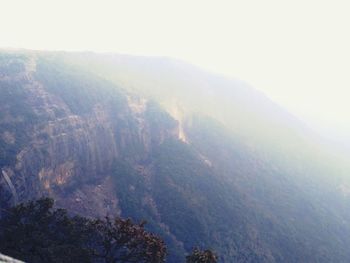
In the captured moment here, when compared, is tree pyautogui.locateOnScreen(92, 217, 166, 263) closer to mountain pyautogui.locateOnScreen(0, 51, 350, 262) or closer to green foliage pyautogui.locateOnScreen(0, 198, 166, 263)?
green foliage pyautogui.locateOnScreen(0, 198, 166, 263)

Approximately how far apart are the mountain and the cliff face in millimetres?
212

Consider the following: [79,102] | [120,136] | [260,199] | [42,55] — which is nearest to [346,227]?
[260,199]

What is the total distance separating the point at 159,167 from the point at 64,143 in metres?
20.8

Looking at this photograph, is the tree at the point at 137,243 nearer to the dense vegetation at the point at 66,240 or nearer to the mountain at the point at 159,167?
the dense vegetation at the point at 66,240

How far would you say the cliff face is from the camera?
59562mm

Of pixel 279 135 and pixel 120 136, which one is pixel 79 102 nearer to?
pixel 120 136

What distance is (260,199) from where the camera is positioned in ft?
288

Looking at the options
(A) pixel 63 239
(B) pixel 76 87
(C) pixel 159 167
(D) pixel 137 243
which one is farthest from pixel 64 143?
(D) pixel 137 243

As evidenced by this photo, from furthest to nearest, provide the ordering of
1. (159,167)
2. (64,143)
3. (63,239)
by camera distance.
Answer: (159,167), (64,143), (63,239)

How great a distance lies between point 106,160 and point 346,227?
52878mm

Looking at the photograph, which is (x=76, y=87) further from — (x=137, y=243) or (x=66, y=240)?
(x=137, y=243)

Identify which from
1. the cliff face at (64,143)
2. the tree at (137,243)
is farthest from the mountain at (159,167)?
the tree at (137,243)

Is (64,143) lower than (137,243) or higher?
lower

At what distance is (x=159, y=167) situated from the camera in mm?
82312
